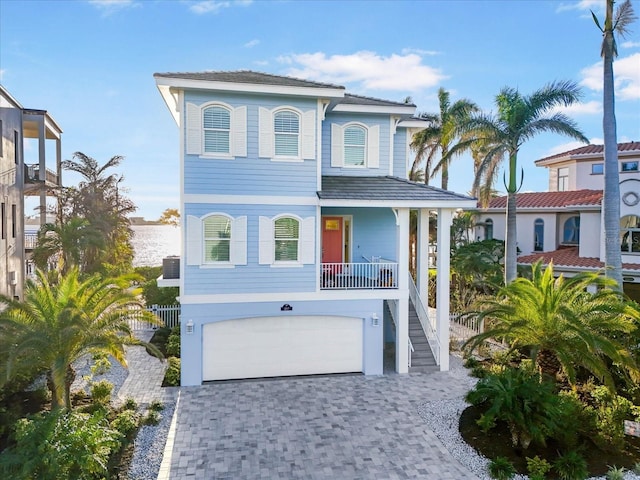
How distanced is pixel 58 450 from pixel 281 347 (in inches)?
286

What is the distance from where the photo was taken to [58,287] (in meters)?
10.8

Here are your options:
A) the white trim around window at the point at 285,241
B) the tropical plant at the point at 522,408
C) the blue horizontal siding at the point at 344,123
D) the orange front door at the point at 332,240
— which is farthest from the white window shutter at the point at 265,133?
the tropical plant at the point at 522,408

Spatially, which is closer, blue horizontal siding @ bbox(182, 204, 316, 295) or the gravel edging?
the gravel edging

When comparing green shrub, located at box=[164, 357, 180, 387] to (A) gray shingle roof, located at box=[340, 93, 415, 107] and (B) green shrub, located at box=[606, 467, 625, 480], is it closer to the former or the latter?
(A) gray shingle roof, located at box=[340, 93, 415, 107]

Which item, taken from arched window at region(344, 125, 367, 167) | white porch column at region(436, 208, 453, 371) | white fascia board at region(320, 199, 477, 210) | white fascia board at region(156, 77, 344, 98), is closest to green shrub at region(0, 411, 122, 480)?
white fascia board at region(320, 199, 477, 210)

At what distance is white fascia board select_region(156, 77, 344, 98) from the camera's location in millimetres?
12328

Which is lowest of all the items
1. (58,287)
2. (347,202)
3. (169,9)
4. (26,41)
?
(58,287)

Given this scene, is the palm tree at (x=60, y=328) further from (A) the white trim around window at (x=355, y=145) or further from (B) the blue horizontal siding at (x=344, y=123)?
(A) the white trim around window at (x=355, y=145)

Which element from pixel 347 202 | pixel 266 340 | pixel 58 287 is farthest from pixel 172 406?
pixel 347 202

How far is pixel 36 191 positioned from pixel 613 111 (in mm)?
27642

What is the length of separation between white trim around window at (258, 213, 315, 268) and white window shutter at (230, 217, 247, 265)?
19.4 inches

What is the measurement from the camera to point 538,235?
25.5m

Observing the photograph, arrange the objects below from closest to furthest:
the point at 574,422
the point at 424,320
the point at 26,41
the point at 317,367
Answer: the point at 574,422, the point at 26,41, the point at 317,367, the point at 424,320

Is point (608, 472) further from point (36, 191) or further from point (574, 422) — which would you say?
point (36, 191)
